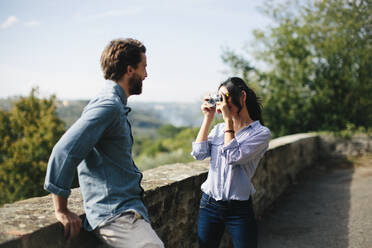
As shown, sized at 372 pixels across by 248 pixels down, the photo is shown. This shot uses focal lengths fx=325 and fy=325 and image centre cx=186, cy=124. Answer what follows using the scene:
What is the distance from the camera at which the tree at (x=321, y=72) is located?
12.1 meters

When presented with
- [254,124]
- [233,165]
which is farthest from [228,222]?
[254,124]

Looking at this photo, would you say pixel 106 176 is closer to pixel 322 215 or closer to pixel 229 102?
pixel 229 102

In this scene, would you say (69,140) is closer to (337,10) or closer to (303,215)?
(303,215)

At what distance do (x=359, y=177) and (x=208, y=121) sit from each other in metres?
6.64

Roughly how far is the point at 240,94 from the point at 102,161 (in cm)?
141

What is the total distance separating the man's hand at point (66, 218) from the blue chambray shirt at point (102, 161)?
56 mm

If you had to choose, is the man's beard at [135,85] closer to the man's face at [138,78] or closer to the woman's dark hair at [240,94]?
the man's face at [138,78]

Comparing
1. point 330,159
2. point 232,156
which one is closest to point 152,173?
point 232,156

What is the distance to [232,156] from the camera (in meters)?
2.41

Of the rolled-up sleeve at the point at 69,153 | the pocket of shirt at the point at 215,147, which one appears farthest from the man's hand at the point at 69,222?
the pocket of shirt at the point at 215,147

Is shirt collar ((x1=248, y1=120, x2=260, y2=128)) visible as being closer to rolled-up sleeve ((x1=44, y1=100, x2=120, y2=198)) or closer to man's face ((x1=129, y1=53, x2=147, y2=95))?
man's face ((x1=129, y1=53, x2=147, y2=95))

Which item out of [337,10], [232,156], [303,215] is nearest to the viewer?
[232,156]

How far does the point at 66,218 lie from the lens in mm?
1570

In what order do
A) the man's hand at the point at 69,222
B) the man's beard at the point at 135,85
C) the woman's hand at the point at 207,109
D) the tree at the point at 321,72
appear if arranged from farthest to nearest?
the tree at the point at 321,72 < the woman's hand at the point at 207,109 < the man's beard at the point at 135,85 < the man's hand at the point at 69,222
